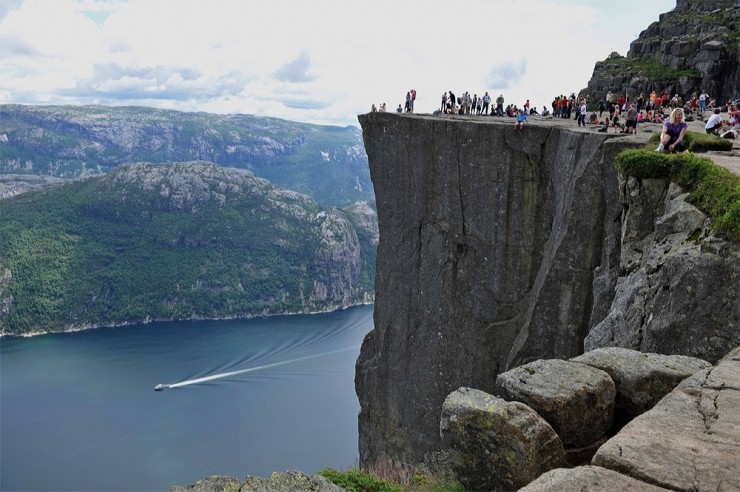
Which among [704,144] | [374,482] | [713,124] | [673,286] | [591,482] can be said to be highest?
[713,124]

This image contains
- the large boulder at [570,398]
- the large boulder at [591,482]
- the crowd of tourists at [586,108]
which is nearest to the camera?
the large boulder at [591,482]

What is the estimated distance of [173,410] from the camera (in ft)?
367

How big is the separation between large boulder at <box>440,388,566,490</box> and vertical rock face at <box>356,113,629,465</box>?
478 inches

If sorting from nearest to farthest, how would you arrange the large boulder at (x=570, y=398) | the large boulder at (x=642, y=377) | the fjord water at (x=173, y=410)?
the large boulder at (x=570, y=398) → the large boulder at (x=642, y=377) → the fjord water at (x=173, y=410)

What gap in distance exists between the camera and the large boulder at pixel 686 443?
5.84m

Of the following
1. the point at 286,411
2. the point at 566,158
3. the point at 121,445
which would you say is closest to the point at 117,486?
the point at 121,445

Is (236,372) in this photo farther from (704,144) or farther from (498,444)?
(498,444)

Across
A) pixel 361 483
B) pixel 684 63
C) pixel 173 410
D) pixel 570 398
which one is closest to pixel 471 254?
pixel 361 483

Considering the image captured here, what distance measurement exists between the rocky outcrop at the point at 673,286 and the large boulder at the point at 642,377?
174cm

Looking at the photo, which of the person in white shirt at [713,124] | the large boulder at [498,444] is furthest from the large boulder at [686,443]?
the person in white shirt at [713,124]

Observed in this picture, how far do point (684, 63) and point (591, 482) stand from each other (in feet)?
141

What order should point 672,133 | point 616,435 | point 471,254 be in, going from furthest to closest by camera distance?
point 471,254, point 672,133, point 616,435

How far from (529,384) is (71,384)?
452 ft

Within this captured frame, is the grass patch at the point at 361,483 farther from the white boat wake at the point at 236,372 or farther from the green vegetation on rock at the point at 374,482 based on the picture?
the white boat wake at the point at 236,372
